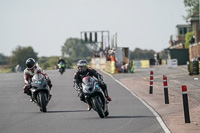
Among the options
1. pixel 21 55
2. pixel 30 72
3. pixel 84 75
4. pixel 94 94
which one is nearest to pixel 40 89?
pixel 30 72

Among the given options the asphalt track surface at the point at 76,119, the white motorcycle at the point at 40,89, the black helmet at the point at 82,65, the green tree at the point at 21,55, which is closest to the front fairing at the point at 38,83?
the white motorcycle at the point at 40,89

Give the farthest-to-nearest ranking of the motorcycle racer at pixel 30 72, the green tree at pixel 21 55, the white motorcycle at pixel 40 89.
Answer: the green tree at pixel 21 55, the motorcycle racer at pixel 30 72, the white motorcycle at pixel 40 89

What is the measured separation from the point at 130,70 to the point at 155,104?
31.4m

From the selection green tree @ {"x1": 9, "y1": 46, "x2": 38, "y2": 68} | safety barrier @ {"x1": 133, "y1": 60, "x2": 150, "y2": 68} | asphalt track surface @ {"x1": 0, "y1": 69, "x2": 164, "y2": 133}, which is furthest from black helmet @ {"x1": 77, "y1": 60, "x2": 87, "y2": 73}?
green tree @ {"x1": 9, "y1": 46, "x2": 38, "y2": 68}

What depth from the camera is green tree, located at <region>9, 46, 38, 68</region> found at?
170m

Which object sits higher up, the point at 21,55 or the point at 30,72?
the point at 21,55

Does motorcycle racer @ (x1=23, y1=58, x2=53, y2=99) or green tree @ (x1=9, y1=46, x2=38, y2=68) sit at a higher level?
green tree @ (x1=9, y1=46, x2=38, y2=68)

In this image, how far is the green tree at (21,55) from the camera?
558ft

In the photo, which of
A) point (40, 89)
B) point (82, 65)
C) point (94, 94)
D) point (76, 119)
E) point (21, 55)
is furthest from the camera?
point (21, 55)

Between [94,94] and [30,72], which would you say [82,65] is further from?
[30,72]

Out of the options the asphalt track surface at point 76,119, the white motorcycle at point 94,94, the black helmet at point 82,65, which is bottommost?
the asphalt track surface at point 76,119

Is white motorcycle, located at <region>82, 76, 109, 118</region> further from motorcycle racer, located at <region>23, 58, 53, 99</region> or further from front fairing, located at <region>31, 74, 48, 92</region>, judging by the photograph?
motorcycle racer, located at <region>23, 58, 53, 99</region>

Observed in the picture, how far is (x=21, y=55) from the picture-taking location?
172625mm

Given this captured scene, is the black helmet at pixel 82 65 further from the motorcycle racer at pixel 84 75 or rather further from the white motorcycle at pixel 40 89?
the white motorcycle at pixel 40 89
